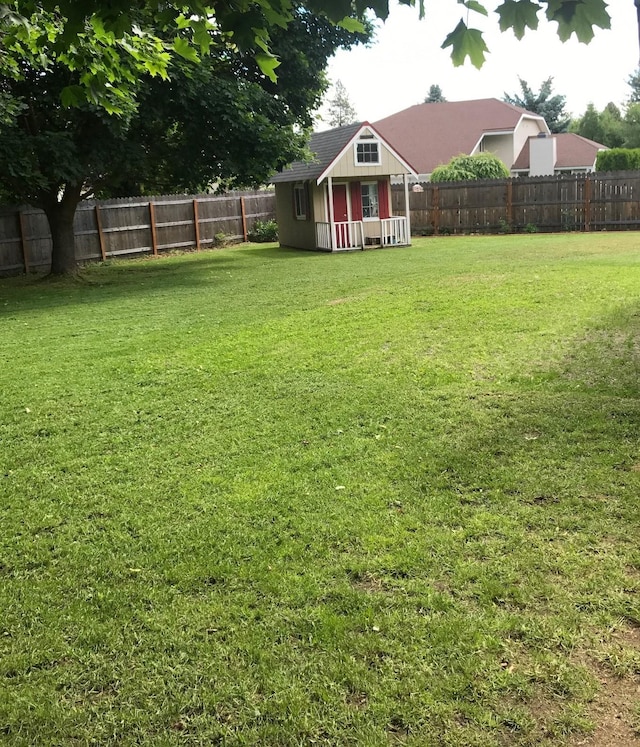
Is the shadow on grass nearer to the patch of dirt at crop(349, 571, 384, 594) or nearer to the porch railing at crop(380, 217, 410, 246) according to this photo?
the patch of dirt at crop(349, 571, 384, 594)

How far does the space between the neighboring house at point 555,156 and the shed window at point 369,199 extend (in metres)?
16.3

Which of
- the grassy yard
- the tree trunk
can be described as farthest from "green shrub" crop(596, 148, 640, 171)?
the grassy yard

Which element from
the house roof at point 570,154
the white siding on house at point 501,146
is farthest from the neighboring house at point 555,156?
the white siding on house at point 501,146

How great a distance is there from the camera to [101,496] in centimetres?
431

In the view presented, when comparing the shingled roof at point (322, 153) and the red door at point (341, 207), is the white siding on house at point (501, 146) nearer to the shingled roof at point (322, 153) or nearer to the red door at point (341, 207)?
the shingled roof at point (322, 153)

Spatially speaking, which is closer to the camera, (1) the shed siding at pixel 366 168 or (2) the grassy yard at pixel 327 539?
(2) the grassy yard at pixel 327 539

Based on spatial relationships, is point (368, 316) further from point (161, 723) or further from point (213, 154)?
point (213, 154)

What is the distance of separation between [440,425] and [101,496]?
2389mm

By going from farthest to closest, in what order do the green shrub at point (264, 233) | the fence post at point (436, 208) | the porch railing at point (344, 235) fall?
the green shrub at point (264, 233)
the fence post at point (436, 208)
the porch railing at point (344, 235)

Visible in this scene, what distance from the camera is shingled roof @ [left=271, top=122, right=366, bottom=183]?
21.5 m

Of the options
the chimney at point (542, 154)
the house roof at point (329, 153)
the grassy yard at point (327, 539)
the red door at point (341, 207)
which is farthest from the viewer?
the chimney at point (542, 154)

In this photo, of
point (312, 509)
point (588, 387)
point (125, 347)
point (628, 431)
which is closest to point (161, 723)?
point (312, 509)

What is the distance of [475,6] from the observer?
269cm

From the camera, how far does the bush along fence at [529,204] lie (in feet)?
76.3
